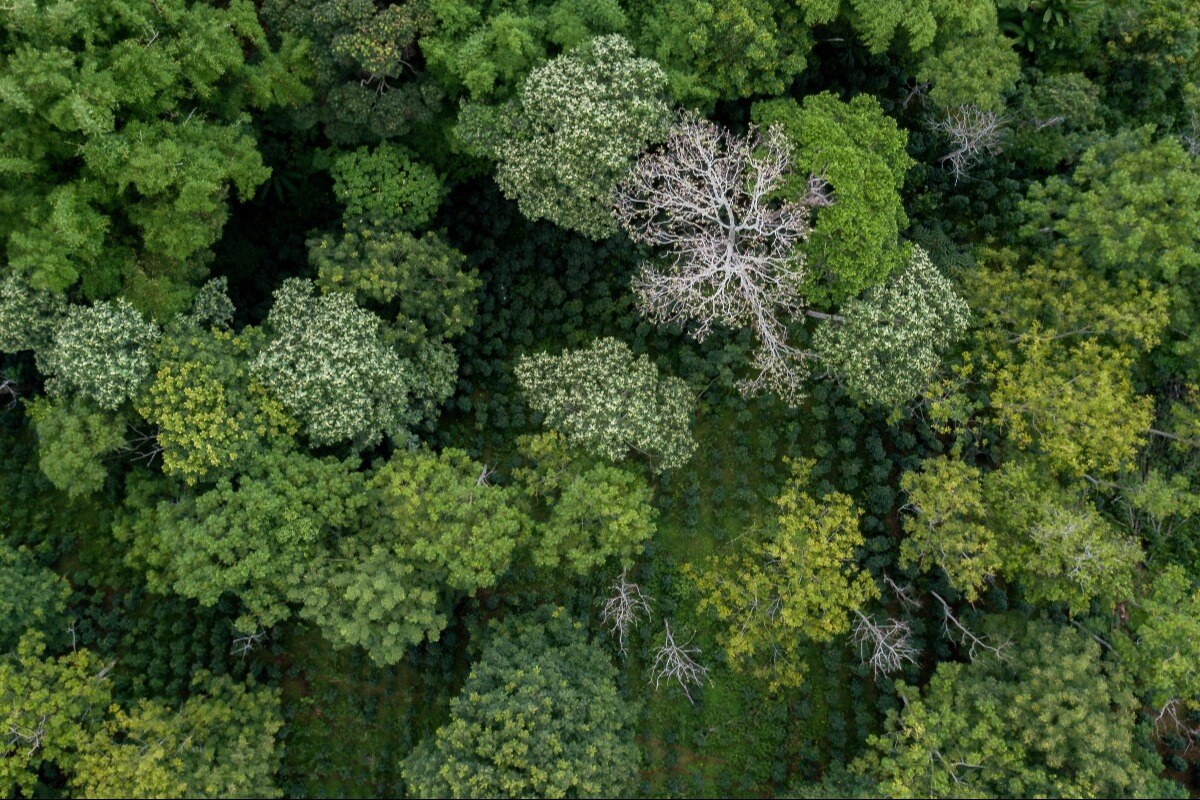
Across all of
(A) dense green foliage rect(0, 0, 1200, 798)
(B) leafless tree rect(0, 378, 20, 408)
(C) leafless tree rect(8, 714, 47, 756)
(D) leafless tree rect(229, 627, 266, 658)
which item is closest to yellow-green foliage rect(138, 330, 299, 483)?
(A) dense green foliage rect(0, 0, 1200, 798)

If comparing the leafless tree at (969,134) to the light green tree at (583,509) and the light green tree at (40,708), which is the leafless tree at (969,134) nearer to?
the light green tree at (583,509)

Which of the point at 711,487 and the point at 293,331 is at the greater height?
the point at 293,331

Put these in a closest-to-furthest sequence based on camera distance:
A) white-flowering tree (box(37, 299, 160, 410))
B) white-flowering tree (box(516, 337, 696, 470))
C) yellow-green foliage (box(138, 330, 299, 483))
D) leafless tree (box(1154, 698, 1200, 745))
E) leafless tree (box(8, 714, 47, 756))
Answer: leafless tree (box(8, 714, 47, 756)) < white-flowering tree (box(37, 299, 160, 410)) < yellow-green foliage (box(138, 330, 299, 483)) < white-flowering tree (box(516, 337, 696, 470)) < leafless tree (box(1154, 698, 1200, 745))

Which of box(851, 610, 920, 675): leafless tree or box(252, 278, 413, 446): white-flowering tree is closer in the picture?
box(252, 278, 413, 446): white-flowering tree

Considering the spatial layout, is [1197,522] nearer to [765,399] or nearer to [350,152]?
[765,399]

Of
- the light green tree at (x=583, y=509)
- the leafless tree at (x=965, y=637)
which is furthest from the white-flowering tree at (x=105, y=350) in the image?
the leafless tree at (x=965, y=637)

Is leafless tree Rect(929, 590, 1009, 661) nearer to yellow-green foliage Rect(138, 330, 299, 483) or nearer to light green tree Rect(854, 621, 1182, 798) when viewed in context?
light green tree Rect(854, 621, 1182, 798)

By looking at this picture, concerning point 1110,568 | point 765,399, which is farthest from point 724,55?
point 1110,568

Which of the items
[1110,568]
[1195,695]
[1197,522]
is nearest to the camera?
[1110,568]
